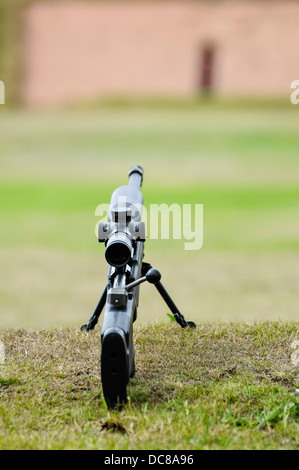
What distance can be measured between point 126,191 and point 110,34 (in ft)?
84.1

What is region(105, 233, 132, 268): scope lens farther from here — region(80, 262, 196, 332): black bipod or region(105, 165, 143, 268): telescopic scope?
region(80, 262, 196, 332): black bipod

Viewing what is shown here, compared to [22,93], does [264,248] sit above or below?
below

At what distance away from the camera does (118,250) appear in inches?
121

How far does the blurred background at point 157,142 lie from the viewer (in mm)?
8914

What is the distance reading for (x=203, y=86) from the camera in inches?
1130

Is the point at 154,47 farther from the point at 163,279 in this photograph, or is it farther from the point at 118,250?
the point at 118,250

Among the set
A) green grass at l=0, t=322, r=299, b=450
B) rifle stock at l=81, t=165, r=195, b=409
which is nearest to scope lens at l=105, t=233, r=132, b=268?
rifle stock at l=81, t=165, r=195, b=409

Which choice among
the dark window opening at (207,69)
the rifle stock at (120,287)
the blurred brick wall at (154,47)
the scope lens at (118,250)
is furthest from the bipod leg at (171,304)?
the dark window opening at (207,69)

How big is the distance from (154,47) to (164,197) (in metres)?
15.9

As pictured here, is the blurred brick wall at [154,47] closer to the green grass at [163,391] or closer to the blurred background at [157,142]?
the blurred background at [157,142]

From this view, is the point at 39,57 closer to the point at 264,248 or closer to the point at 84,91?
the point at 84,91

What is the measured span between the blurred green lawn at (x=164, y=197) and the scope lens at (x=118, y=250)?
1.43m

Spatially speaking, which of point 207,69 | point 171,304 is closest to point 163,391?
point 171,304

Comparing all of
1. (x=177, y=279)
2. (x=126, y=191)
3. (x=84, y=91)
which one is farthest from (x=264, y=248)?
(x=84, y=91)
